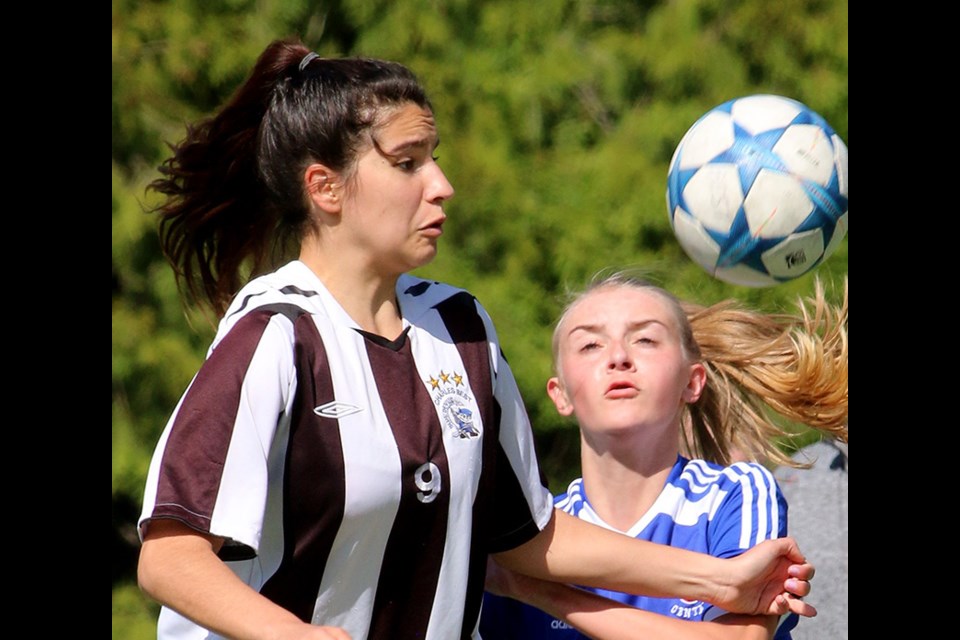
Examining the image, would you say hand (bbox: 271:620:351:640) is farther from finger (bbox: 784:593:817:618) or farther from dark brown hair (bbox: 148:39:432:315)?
finger (bbox: 784:593:817:618)

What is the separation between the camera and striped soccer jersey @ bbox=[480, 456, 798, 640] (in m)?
3.19

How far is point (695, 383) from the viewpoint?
365 centimetres

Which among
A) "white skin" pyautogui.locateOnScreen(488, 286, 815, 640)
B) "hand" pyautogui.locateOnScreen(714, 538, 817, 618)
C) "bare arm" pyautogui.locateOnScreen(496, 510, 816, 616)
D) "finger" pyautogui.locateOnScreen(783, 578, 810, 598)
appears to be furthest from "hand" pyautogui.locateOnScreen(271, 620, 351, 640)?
"white skin" pyautogui.locateOnScreen(488, 286, 815, 640)

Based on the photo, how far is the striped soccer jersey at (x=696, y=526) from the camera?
3193mm

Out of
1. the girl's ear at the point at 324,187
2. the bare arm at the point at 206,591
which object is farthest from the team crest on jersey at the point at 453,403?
the bare arm at the point at 206,591

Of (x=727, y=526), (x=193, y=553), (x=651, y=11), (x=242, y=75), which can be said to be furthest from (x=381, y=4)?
(x=193, y=553)

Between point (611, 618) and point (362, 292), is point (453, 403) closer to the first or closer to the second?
point (362, 292)

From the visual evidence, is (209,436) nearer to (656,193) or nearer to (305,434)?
(305,434)

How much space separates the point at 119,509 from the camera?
288 inches

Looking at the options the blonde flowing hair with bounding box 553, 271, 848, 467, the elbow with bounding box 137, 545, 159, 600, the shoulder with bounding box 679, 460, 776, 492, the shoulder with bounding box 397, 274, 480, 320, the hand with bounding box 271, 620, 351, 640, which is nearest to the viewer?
the hand with bounding box 271, 620, 351, 640

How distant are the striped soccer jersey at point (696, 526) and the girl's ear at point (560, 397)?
287 millimetres

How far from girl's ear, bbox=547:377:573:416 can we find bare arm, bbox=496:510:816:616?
0.57 m

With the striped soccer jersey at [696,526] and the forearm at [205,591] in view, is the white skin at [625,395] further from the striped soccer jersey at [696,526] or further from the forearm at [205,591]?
the forearm at [205,591]

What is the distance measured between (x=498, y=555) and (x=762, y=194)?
1.32 m
